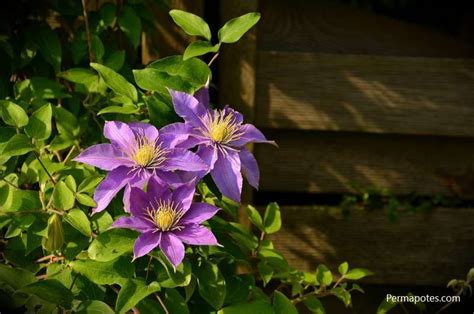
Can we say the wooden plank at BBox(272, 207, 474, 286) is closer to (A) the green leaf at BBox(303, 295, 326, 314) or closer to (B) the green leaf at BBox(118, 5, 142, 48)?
(A) the green leaf at BBox(303, 295, 326, 314)

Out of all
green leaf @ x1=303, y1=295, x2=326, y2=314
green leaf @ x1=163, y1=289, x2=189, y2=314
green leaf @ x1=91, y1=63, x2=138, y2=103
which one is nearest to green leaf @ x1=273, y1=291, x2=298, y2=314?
green leaf @ x1=163, y1=289, x2=189, y2=314

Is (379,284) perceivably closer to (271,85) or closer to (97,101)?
(271,85)

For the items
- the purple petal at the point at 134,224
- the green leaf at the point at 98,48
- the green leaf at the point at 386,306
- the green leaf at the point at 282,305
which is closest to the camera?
the purple petal at the point at 134,224

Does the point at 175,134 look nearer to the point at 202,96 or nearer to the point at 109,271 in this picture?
the point at 202,96

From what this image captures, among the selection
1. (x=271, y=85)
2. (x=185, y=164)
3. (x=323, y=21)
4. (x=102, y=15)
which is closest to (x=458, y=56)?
(x=323, y=21)

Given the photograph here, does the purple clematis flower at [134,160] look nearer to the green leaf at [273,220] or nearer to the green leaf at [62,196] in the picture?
the green leaf at [62,196]

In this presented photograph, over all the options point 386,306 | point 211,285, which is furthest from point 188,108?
point 386,306

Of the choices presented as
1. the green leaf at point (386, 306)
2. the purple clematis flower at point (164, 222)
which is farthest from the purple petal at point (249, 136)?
the green leaf at point (386, 306)
